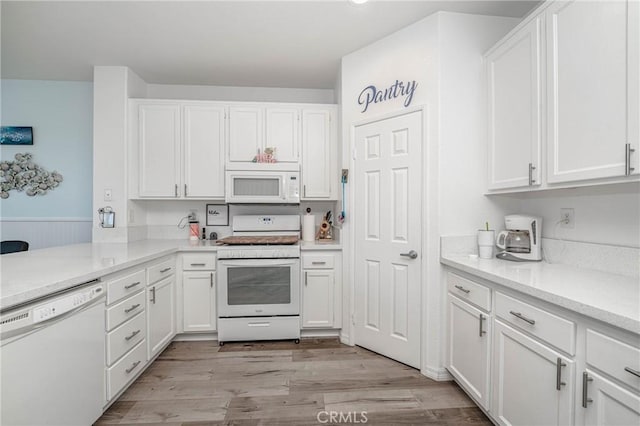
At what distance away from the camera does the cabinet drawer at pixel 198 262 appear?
107 inches

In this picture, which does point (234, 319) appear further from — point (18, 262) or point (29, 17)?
point (29, 17)

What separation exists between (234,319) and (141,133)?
2.14 m

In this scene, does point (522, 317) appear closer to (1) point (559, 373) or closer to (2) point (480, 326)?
(1) point (559, 373)

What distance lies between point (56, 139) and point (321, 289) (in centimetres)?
339

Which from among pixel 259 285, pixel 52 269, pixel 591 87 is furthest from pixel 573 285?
pixel 52 269

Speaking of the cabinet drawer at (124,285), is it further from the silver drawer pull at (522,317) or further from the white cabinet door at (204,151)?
the silver drawer pull at (522,317)

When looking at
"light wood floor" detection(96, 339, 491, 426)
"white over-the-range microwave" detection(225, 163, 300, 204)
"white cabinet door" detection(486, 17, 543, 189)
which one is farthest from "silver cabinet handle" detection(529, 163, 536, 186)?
"white over-the-range microwave" detection(225, 163, 300, 204)

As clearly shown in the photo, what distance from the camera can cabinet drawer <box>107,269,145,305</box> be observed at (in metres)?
1.73

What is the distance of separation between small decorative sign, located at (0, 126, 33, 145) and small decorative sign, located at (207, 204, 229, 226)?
6.74ft

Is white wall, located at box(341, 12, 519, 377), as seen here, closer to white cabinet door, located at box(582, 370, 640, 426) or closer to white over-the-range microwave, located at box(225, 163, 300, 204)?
white cabinet door, located at box(582, 370, 640, 426)

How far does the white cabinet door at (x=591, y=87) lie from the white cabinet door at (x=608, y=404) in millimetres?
853

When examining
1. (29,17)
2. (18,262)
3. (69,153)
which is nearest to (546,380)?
(18,262)

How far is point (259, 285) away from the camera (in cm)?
267

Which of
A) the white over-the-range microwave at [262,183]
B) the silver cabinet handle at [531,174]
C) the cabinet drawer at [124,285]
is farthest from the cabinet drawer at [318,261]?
the silver cabinet handle at [531,174]
